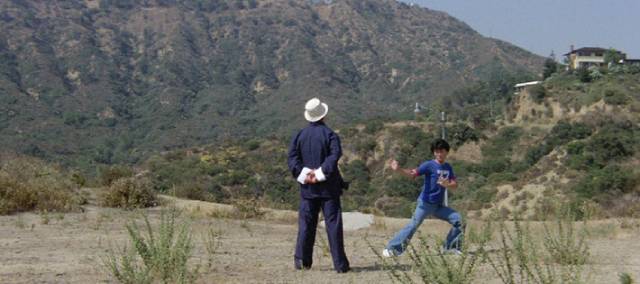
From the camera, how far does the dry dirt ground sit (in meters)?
7.36

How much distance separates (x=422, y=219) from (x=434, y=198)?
26 cm

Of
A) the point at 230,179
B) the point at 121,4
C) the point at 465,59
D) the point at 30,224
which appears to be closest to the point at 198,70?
the point at 121,4

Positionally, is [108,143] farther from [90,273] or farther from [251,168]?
[90,273]

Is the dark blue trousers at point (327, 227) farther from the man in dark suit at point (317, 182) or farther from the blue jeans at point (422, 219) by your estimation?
the blue jeans at point (422, 219)

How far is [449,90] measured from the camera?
127 metres

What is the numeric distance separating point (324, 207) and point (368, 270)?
78cm

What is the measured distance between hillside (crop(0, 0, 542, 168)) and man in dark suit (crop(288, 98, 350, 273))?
59698 mm

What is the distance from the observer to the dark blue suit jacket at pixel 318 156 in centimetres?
764

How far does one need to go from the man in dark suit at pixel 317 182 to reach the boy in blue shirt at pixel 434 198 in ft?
3.49

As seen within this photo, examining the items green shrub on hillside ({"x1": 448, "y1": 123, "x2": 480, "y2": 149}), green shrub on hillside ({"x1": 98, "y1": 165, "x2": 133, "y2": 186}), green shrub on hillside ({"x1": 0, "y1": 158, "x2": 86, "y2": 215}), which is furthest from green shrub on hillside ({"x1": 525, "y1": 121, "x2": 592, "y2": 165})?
green shrub on hillside ({"x1": 0, "y1": 158, "x2": 86, "y2": 215})

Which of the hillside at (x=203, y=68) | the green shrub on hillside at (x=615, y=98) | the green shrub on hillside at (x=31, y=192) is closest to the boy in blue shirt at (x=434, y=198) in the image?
the green shrub on hillside at (x=31, y=192)

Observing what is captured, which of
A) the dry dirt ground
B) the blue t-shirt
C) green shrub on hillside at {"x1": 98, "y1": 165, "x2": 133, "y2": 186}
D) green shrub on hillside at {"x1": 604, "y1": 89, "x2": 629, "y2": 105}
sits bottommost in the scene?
the dry dirt ground

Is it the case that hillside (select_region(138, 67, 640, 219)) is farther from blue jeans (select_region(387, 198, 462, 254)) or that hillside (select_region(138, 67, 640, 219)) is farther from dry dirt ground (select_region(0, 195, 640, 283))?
blue jeans (select_region(387, 198, 462, 254))

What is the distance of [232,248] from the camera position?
980 centimetres
